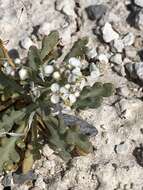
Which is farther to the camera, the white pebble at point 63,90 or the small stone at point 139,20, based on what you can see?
the small stone at point 139,20

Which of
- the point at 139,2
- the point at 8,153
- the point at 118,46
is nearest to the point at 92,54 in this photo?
the point at 118,46

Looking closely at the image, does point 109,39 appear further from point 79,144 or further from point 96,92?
point 79,144

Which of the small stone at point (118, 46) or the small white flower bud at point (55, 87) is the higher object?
the small stone at point (118, 46)

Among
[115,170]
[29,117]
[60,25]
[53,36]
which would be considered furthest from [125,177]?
[60,25]

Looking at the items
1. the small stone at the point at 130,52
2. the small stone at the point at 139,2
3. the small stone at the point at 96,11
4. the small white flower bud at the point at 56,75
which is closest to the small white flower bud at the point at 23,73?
the small white flower bud at the point at 56,75

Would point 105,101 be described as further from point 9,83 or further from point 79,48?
point 9,83

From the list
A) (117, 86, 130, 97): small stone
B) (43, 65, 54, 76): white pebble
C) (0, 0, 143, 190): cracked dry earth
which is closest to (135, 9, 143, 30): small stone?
(0, 0, 143, 190): cracked dry earth

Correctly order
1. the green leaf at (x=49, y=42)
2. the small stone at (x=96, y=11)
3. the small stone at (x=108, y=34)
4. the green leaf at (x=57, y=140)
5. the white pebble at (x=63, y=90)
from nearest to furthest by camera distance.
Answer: the white pebble at (x=63, y=90)
the green leaf at (x=57, y=140)
the green leaf at (x=49, y=42)
the small stone at (x=108, y=34)
the small stone at (x=96, y=11)

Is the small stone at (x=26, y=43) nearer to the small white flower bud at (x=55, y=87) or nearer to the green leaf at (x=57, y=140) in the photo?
the green leaf at (x=57, y=140)

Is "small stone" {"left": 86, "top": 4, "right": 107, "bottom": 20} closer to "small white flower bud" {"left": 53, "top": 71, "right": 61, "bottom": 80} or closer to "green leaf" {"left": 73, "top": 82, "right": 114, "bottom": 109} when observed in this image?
"green leaf" {"left": 73, "top": 82, "right": 114, "bottom": 109}
